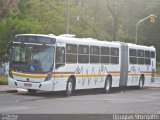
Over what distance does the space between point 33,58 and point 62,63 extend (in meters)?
1.55

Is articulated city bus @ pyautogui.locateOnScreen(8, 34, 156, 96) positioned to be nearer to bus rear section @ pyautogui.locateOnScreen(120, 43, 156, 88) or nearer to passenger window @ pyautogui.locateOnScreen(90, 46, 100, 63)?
passenger window @ pyautogui.locateOnScreen(90, 46, 100, 63)

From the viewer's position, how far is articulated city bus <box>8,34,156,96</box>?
26.6m

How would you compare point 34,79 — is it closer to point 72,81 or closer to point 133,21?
point 72,81

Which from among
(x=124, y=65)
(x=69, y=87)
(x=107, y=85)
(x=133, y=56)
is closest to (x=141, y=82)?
(x=133, y=56)

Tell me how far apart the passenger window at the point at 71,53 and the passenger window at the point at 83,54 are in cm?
51

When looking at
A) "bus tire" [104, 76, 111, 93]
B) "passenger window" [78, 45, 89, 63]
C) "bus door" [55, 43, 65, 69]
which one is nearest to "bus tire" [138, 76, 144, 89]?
"bus tire" [104, 76, 111, 93]

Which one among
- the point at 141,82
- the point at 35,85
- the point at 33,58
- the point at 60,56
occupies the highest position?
Answer: the point at 60,56

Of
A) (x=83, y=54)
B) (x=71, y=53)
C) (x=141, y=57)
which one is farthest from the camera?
(x=141, y=57)

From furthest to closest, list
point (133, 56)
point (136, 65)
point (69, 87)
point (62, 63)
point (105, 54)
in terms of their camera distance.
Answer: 1. point (136, 65)
2. point (133, 56)
3. point (105, 54)
4. point (69, 87)
5. point (62, 63)

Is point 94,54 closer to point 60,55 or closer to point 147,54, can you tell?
point 60,55

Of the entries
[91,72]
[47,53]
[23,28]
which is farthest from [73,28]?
[47,53]

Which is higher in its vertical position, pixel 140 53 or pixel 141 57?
pixel 140 53

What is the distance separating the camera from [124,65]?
36062 millimetres

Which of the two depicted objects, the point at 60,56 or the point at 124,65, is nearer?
the point at 60,56
